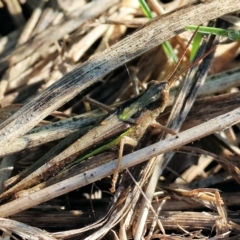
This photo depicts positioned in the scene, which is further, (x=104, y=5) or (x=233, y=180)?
(x=104, y=5)

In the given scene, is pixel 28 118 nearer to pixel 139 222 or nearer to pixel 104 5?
pixel 139 222

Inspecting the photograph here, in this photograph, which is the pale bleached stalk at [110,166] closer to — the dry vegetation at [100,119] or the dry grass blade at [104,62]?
the dry vegetation at [100,119]

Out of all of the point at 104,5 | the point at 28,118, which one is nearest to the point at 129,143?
the point at 28,118

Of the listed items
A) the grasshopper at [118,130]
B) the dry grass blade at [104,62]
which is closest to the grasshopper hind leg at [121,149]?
the grasshopper at [118,130]

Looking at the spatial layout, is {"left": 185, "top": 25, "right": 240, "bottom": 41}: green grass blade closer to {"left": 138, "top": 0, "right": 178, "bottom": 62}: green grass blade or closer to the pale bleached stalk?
{"left": 138, "top": 0, "right": 178, "bottom": 62}: green grass blade

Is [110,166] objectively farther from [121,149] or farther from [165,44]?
[165,44]

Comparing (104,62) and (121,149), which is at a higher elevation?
(104,62)

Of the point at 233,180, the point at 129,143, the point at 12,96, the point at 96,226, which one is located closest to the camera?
the point at 96,226

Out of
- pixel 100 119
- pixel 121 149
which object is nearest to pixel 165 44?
pixel 100 119
